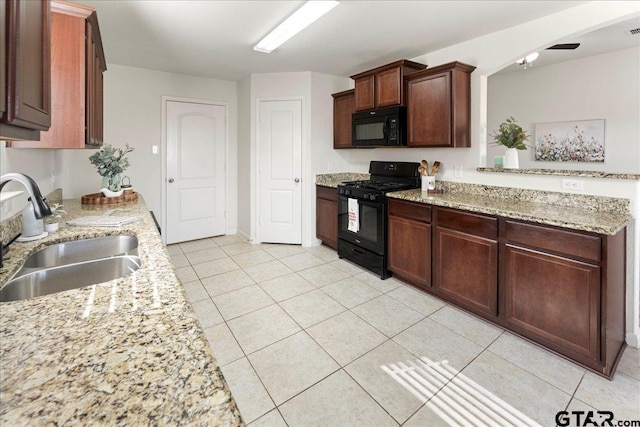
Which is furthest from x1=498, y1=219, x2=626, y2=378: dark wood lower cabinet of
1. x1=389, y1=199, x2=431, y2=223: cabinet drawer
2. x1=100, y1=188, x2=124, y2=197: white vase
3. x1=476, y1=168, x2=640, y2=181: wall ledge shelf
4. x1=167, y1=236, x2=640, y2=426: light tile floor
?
x1=100, y1=188, x2=124, y2=197: white vase

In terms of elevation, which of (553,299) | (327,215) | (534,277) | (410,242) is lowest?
(553,299)

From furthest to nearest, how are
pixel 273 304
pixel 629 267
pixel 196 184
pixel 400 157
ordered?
pixel 196 184, pixel 400 157, pixel 273 304, pixel 629 267

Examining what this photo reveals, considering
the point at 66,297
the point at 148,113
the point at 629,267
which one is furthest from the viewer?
the point at 148,113

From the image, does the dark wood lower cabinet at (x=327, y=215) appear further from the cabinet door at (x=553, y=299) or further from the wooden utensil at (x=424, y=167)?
the cabinet door at (x=553, y=299)

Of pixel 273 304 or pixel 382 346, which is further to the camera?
pixel 273 304

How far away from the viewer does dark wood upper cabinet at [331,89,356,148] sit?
4160 millimetres

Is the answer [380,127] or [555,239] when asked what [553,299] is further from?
[380,127]

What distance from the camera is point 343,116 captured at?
429 centimetres

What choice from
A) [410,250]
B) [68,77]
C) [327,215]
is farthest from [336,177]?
[68,77]

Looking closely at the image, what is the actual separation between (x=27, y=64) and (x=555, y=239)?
2.56 metres

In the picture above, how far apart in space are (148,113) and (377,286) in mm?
3680

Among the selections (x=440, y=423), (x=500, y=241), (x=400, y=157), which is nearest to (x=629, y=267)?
(x=500, y=241)

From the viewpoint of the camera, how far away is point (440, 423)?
1540mm

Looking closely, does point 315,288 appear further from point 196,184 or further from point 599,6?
point 599,6
